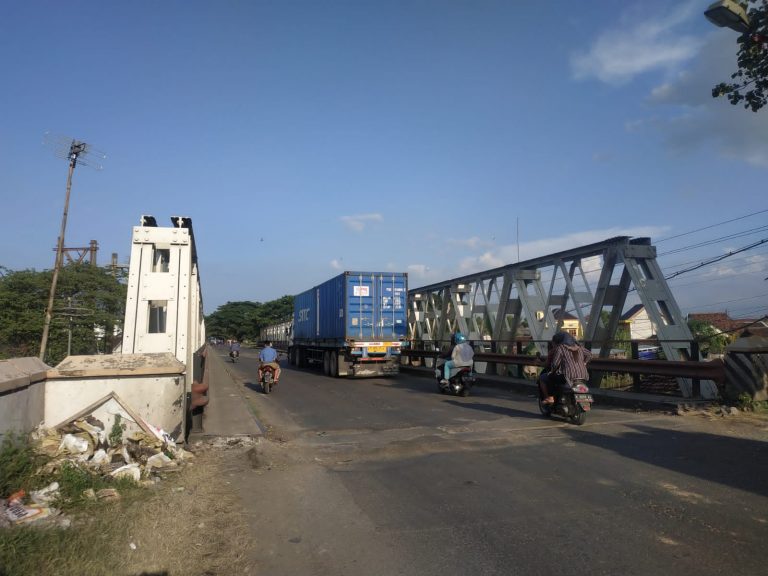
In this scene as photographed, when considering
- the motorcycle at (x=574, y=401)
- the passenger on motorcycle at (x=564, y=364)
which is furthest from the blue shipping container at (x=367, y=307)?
the motorcycle at (x=574, y=401)

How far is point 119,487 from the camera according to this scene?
534cm

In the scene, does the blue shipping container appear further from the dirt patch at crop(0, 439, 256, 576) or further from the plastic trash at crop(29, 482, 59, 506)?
the plastic trash at crop(29, 482, 59, 506)

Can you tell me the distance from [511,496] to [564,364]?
4.44 metres

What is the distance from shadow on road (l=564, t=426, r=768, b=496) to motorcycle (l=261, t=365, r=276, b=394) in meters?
9.25

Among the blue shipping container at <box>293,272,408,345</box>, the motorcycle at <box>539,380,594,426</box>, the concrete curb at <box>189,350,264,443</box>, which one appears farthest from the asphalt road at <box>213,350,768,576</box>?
the blue shipping container at <box>293,272,408,345</box>

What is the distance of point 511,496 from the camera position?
5293 millimetres

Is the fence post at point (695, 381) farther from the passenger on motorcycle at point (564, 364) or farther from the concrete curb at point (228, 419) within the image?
the concrete curb at point (228, 419)

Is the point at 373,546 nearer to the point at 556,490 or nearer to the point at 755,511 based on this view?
the point at 556,490

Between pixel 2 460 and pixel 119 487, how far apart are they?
1.03 m

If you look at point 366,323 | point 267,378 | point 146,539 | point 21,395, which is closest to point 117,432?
point 21,395

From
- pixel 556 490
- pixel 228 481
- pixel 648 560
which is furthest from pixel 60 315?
pixel 648 560

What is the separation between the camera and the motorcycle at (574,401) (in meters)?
8.84

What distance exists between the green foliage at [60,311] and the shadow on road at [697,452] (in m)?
17.2

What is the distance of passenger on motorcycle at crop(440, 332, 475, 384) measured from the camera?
44.2 ft
